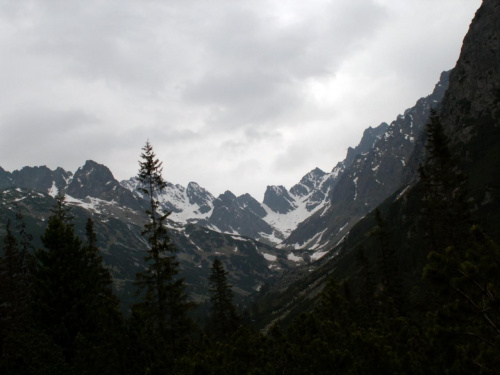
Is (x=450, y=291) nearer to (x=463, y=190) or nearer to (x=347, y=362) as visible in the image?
(x=347, y=362)

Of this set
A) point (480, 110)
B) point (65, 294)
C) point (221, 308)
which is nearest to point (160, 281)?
point (65, 294)

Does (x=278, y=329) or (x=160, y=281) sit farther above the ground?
(x=160, y=281)

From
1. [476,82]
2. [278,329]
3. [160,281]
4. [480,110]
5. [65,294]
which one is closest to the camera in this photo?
[278,329]

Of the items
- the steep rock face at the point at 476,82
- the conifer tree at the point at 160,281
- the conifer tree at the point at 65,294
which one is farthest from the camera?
the steep rock face at the point at 476,82

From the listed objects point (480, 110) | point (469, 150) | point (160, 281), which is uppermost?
point (480, 110)

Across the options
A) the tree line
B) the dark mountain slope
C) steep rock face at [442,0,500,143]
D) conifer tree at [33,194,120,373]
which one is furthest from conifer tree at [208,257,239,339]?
steep rock face at [442,0,500,143]

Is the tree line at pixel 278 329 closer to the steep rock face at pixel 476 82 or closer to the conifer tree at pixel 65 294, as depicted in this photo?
the conifer tree at pixel 65 294

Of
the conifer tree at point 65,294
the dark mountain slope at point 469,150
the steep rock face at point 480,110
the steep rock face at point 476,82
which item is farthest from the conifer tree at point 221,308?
the steep rock face at point 476,82

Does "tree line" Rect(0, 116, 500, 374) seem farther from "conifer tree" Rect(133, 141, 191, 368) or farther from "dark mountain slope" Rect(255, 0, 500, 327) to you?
"dark mountain slope" Rect(255, 0, 500, 327)

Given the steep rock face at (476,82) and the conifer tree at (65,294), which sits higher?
the steep rock face at (476,82)

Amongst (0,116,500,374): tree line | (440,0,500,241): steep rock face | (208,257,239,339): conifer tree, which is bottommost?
(208,257,239,339): conifer tree

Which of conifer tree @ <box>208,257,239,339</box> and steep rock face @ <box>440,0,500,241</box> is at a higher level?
steep rock face @ <box>440,0,500,241</box>

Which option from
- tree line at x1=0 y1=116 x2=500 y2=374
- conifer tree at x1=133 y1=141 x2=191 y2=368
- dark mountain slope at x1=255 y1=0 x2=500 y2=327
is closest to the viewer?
tree line at x1=0 y1=116 x2=500 y2=374

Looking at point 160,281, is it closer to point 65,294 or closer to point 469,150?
point 65,294
